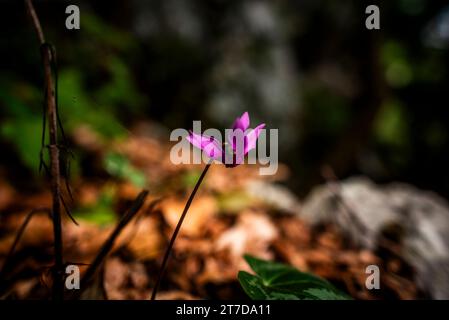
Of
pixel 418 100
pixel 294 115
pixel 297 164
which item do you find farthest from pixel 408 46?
pixel 297 164

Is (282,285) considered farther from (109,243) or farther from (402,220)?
(402,220)

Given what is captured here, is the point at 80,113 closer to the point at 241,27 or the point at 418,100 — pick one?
the point at 241,27

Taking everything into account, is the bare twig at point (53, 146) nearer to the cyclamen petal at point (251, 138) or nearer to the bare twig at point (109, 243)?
the bare twig at point (109, 243)

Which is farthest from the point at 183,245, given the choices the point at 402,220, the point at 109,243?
the point at 402,220

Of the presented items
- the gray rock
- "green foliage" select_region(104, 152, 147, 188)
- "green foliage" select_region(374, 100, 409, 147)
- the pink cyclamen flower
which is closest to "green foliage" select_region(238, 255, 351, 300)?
the pink cyclamen flower

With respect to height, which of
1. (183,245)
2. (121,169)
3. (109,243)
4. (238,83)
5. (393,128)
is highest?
(238,83)

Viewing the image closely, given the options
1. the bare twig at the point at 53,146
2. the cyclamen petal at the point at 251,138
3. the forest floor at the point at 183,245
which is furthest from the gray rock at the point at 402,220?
the bare twig at the point at 53,146
